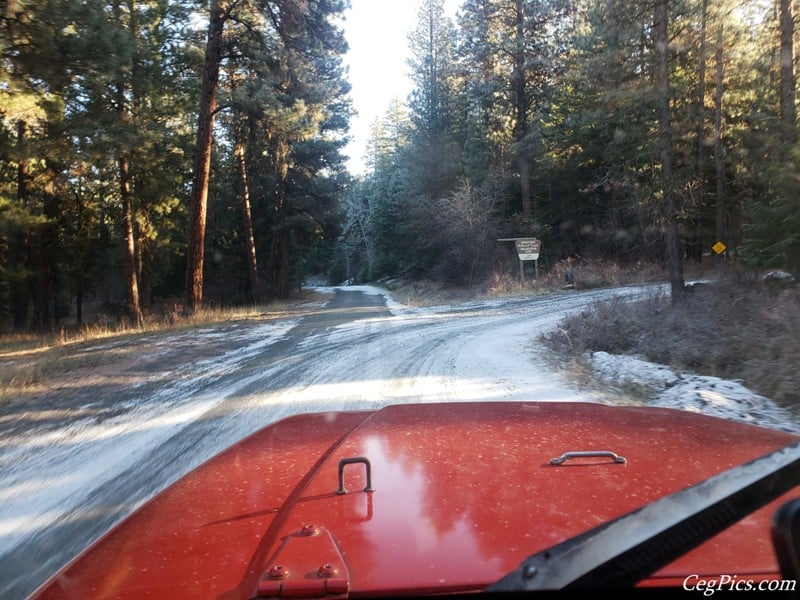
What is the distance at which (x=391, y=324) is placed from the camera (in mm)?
14750

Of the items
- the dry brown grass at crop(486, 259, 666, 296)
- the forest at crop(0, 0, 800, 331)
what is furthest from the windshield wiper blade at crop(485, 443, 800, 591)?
the dry brown grass at crop(486, 259, 666, 296)

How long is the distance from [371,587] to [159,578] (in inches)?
26.5

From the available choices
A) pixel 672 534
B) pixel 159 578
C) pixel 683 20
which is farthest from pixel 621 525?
pixel 683 20

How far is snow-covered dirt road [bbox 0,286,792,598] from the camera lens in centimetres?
399

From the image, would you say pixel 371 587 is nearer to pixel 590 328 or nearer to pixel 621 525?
pixel 621 525

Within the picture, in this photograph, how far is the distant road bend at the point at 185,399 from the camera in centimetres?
398

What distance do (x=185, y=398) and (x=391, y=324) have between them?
7.93 metres

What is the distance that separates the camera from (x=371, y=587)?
1.57m

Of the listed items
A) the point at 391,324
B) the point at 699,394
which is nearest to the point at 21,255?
the point at 391,324

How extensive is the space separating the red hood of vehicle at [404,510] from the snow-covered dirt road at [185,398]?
1.54m

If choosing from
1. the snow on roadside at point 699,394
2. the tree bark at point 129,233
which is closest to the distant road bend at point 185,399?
the snow on roadside at point 699,394

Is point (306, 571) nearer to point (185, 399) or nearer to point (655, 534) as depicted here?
point (655, 534)

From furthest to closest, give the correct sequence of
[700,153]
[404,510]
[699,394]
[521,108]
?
[521,108] → [700,153] → [699,394] → [404,510]

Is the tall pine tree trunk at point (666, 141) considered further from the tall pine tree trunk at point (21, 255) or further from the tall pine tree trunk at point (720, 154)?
the tall pine tree trunk at point (21, 255)
